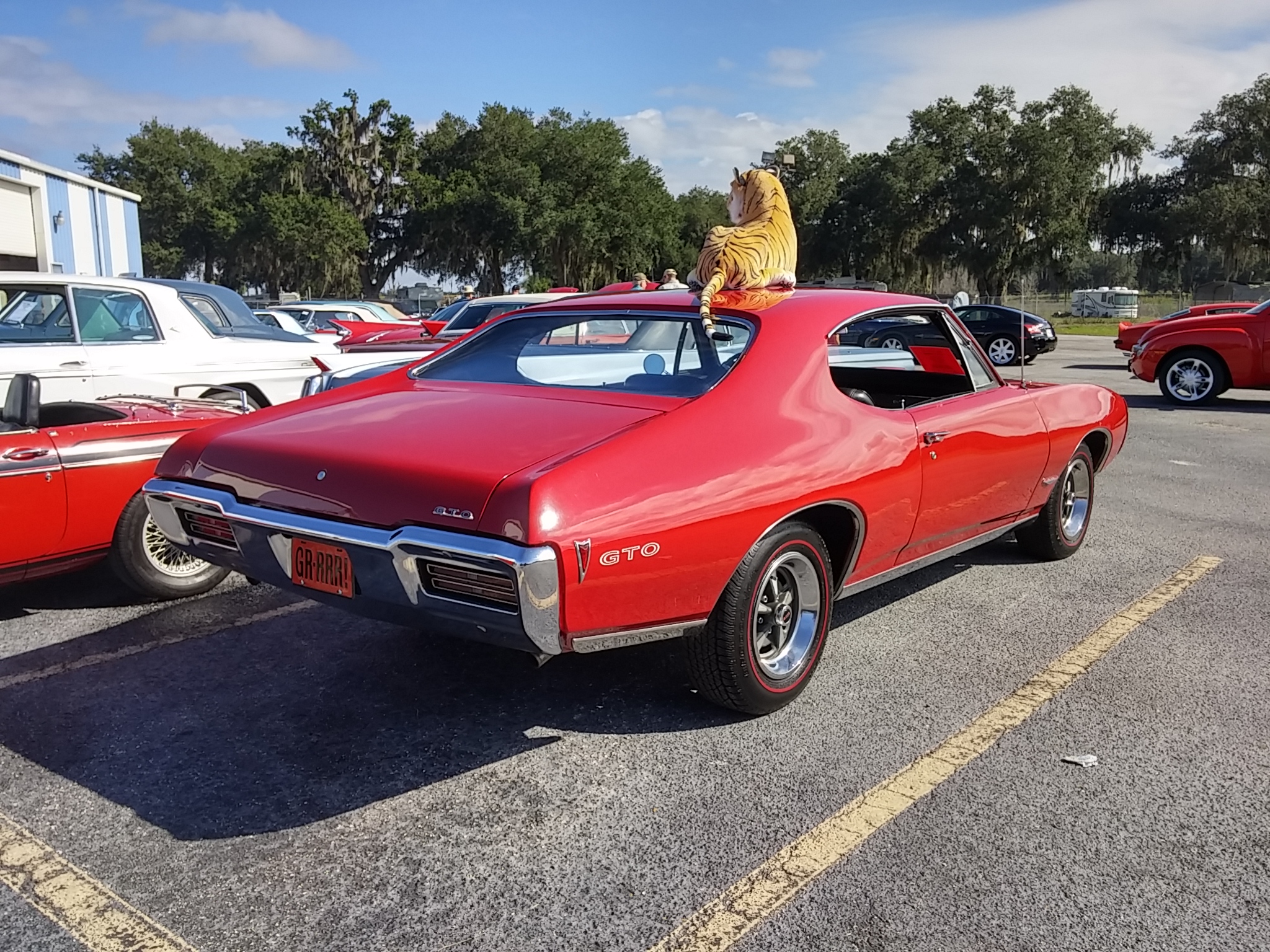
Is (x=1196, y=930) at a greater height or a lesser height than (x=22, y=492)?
lesser

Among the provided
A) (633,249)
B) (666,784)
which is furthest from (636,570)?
(633,249)

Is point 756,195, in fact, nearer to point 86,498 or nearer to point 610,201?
point 86,498

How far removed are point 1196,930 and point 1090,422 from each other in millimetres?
3517

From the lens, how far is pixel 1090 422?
17.8ft

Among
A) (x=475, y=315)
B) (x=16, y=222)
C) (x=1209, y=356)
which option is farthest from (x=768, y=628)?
(x=16, y=222)

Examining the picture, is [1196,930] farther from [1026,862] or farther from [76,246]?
[76,246]

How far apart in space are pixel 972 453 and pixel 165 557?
12.0 feet

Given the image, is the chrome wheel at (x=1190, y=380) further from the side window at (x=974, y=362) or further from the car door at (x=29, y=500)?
the car door at (x=29, y=500)

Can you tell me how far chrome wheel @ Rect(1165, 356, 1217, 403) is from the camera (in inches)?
521

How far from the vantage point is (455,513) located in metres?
2.83

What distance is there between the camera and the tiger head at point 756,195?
6516 mm

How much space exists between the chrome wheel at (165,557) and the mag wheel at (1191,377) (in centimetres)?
1252

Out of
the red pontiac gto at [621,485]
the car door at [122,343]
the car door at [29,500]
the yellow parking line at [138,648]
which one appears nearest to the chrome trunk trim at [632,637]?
the red pontiac gto at [621,485]

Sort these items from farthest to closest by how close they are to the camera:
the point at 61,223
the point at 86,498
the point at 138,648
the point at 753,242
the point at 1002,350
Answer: the point at 1002,350, the point at 61,223, the point at 753,242, the point at 86,498, the point at 138,648
